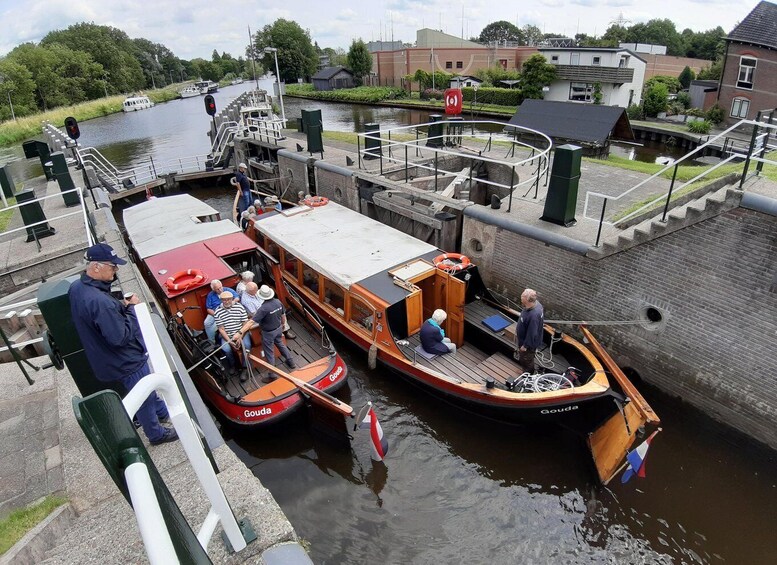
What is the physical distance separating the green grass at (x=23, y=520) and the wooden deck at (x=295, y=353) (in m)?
4.76

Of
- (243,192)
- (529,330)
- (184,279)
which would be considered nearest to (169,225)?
(184,279)

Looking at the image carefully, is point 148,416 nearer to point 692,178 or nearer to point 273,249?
point 273,249

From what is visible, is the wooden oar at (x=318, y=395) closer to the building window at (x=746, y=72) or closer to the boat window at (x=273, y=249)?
the boat window at (x=273, y=249)

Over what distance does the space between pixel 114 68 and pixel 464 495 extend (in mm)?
101288

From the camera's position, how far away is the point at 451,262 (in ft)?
32.9

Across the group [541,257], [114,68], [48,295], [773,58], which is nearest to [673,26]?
[773,58]

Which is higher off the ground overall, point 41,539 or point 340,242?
point 41,539

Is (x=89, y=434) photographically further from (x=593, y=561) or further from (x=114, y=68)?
(x=114, y=68)

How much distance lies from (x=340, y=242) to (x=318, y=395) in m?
4.27

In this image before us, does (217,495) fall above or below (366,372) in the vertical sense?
above

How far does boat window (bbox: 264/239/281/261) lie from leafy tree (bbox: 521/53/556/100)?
3877 cm

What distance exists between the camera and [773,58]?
94.8ft

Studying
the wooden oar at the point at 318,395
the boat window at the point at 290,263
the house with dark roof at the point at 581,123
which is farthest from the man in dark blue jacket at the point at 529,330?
the house with dark roof at the point at 581,123

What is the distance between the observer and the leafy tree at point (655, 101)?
36.5 m
